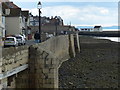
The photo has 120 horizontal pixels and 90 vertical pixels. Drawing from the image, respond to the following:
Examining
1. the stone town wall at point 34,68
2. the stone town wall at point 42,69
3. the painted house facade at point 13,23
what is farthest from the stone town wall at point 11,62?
the painted house facade at point 13,23

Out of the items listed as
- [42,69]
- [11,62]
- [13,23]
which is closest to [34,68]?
[42,69]

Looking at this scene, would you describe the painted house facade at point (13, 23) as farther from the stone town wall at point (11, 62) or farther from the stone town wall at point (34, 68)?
the stone town wall at point (11, 62)

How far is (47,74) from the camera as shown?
1081 centimetres

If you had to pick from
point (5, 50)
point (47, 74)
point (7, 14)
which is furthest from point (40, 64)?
point (7, 14)

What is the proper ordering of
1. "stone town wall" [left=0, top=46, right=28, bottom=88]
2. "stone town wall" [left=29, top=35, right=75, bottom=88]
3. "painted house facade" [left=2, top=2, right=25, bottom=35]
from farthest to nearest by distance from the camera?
"painted house facade" [left=2, top=2, right=25, bottom=35] < "stone town wall" [left=29, top=35, right=75, bottom=88] < "stone town wall" [left=0, top=46, right=28, bottom=88]

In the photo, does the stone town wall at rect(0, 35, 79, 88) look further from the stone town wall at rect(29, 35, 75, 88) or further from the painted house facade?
the painted house facade

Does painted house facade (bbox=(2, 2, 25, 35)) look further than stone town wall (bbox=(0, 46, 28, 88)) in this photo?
Yes

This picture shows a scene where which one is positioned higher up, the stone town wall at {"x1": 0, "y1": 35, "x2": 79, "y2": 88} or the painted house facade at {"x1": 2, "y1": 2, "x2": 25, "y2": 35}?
the painted house facade at {"x1": 2, "y1": 2, "x2": 25, "y2": 35}

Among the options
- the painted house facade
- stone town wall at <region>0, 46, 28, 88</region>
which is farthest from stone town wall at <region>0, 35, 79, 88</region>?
the painted house facade

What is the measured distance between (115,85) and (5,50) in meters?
10.0

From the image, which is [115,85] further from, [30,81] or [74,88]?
[30,81]

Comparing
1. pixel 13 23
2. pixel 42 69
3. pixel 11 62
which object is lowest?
pixel 42 69

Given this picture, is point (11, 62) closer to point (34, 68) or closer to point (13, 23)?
point (34, 68)

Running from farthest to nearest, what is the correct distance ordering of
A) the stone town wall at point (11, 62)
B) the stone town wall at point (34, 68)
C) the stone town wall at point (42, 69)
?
1. the stone town wall at point (42, 69)
2. the stone town wall at point (34, 68)
3. the stone town wall at point (11, 62)
